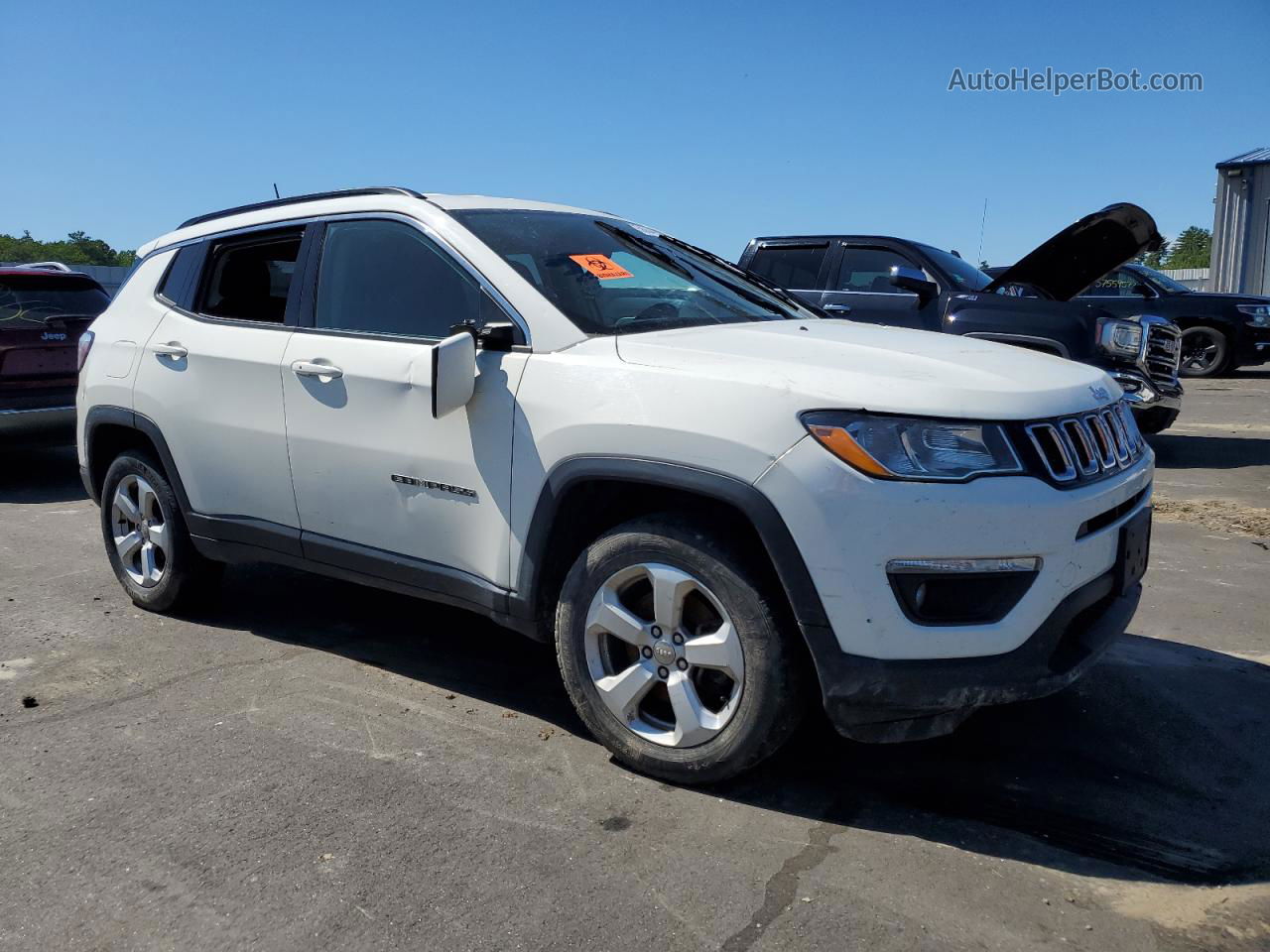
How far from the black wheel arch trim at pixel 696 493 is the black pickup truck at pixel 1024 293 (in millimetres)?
4851

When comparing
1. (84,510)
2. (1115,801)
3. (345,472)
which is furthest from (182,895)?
(84,510)

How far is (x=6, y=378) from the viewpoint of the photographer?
27.3 feet

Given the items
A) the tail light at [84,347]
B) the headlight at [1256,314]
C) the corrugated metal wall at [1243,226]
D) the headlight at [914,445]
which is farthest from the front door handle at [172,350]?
the corrugated metal wall at [1243,226]

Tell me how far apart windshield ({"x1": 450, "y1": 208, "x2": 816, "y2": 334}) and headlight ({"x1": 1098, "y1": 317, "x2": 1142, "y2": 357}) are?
196 inches

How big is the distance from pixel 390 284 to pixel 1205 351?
15793 mm

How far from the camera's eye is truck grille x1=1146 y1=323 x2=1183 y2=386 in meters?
8.80

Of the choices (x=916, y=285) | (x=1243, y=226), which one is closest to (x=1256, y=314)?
(x=916, y=285)

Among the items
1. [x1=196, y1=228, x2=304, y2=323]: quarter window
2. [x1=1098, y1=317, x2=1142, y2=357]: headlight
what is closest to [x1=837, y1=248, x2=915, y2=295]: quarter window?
[x1=1098, y1=317, x2=1142, y2=357]: headlight

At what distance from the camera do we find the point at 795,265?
9.97 m

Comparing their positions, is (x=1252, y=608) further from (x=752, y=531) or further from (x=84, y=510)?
(x=84, y=510)

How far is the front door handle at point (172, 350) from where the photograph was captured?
4621mm

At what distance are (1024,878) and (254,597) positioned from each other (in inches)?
154

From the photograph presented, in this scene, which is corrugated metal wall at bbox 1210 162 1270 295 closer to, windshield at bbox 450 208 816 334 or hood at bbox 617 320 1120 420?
windshield at bbox 450 208 816 334

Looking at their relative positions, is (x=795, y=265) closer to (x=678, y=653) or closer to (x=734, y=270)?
(x=734, y=270)
